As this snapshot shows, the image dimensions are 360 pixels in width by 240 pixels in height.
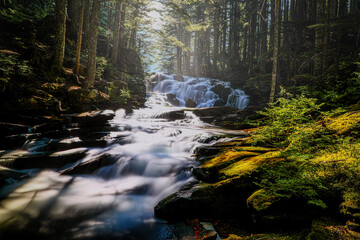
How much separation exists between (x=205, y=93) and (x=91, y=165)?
1856cm

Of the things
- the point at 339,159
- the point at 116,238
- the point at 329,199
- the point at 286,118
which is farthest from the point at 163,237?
the point at 286,118

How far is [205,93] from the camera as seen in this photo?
22.2m

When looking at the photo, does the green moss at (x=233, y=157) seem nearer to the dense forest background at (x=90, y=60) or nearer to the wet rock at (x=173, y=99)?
the dense forest background at (x=90, y=60)

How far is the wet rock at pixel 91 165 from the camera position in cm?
516

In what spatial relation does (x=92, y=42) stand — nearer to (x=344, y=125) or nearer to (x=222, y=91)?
(x=344, y=125)

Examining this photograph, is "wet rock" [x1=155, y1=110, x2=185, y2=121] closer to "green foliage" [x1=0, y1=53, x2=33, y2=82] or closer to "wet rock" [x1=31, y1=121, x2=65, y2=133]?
"wet rock" [x1=31, y1=121, x2=65, y2=133]

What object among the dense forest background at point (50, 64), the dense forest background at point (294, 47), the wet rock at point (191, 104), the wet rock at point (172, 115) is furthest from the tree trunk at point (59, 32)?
the wet rock at point (191, 104)

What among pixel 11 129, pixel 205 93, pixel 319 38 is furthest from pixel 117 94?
pixel 319 38

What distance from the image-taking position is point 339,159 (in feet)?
8.61

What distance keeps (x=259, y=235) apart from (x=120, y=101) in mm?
13326

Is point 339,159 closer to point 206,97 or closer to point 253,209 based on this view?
point 253,209

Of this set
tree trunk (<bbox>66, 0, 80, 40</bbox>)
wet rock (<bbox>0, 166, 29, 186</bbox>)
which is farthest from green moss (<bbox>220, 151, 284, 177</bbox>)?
tree trunk (<bbox>66, 0, 80, 40</bbox>)

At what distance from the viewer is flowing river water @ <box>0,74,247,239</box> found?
10.4 ft

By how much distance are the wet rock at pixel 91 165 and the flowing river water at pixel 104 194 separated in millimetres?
77
